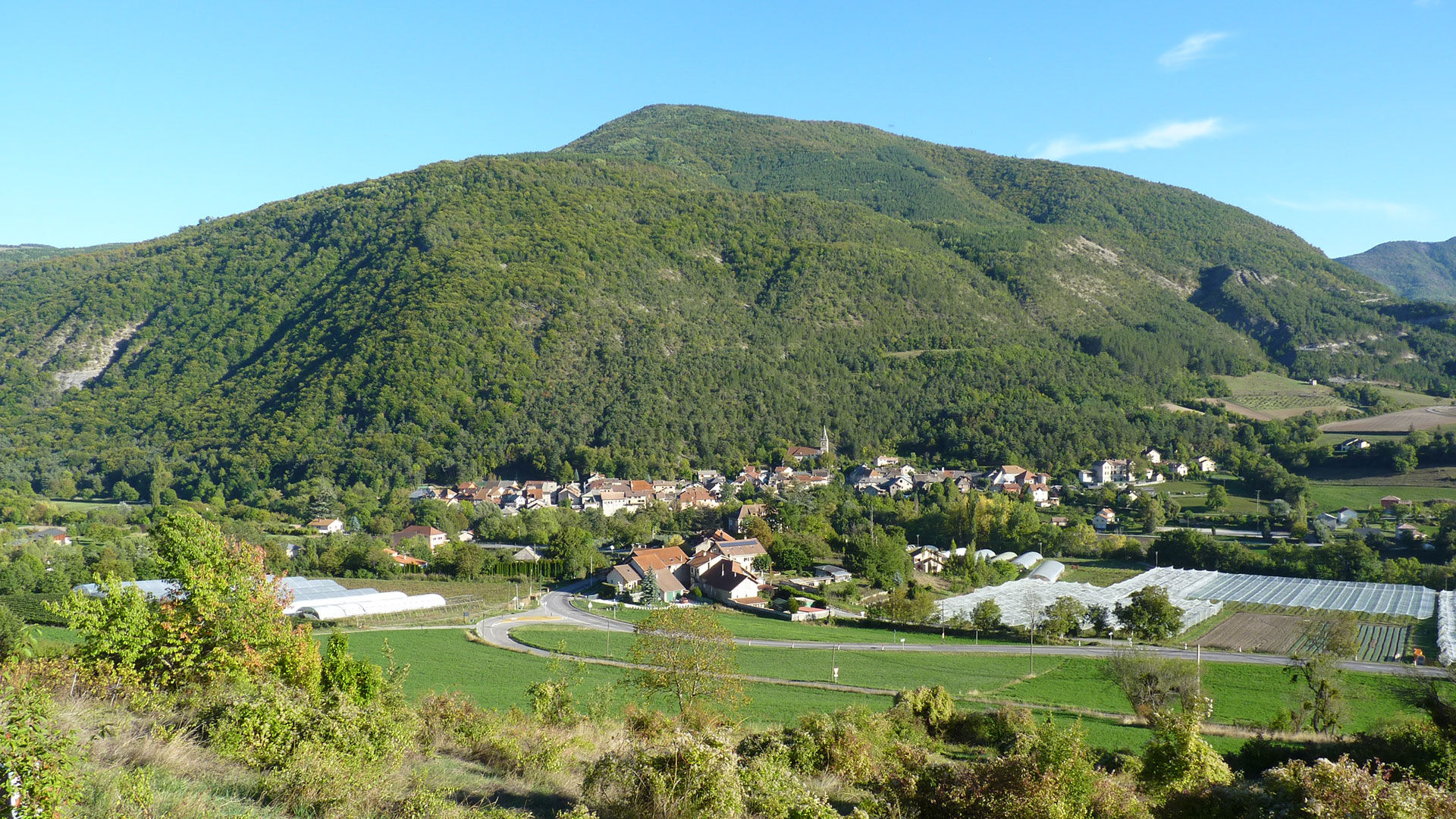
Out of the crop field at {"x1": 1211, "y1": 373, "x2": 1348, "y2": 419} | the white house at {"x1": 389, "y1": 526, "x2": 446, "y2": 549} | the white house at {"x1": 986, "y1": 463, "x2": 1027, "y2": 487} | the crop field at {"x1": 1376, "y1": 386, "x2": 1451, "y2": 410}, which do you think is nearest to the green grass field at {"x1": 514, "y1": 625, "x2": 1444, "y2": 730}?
the white house at {"x1": 389, "y1": 526, "x2": 446, "y2": 549}

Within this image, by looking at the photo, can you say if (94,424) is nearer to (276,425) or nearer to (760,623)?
(276,425)

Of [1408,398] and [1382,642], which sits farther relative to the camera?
[1408,398]

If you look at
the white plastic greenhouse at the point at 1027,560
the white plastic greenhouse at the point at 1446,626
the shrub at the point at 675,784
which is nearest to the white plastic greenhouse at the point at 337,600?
the shrub at the point at 675,784

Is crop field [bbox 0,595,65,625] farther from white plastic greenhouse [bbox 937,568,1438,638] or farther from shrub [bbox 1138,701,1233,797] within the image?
white plastic greenhouse [bbox 937,568,1438,638]

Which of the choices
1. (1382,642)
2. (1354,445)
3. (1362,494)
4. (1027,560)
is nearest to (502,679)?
(1382,642)

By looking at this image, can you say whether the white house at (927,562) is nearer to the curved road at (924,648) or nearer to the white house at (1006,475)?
the curved road at (924,648)

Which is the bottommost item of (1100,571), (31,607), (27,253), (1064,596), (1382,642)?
(1100,571)

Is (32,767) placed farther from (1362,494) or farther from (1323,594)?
(1362,494)
